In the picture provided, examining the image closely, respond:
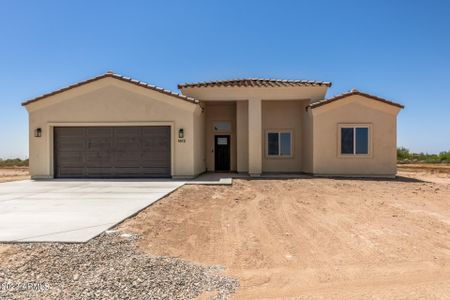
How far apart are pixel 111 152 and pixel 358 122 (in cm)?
1241

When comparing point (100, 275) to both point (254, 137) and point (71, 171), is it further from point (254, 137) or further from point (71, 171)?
point (254, 137)

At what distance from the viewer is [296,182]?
552 inches

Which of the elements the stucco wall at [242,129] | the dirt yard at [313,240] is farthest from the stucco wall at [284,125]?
the dirt yard at [313,240]

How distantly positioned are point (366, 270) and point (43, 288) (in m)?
4.30

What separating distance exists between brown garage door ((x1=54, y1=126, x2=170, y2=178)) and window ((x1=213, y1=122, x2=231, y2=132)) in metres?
4.53

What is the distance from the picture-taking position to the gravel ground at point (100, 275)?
370cm

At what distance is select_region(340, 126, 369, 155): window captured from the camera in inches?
625

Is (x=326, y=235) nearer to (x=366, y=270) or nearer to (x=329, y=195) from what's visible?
(x=366, y=270)

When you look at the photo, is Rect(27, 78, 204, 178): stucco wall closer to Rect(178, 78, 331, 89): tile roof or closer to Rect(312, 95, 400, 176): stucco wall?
Rect(178, 78, 331, 89): tile roof

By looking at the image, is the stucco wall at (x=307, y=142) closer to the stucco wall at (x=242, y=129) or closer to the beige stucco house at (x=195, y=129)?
the beige stucco house at (x=195, y=129)

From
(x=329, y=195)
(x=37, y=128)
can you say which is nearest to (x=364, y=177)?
(x=329, y=195)

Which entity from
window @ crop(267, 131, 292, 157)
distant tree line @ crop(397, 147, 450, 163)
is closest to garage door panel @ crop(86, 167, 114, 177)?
window @ crop(267, 131, 292, 157)

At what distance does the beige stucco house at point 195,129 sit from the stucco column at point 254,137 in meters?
0.05

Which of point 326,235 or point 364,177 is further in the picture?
point 364,177
